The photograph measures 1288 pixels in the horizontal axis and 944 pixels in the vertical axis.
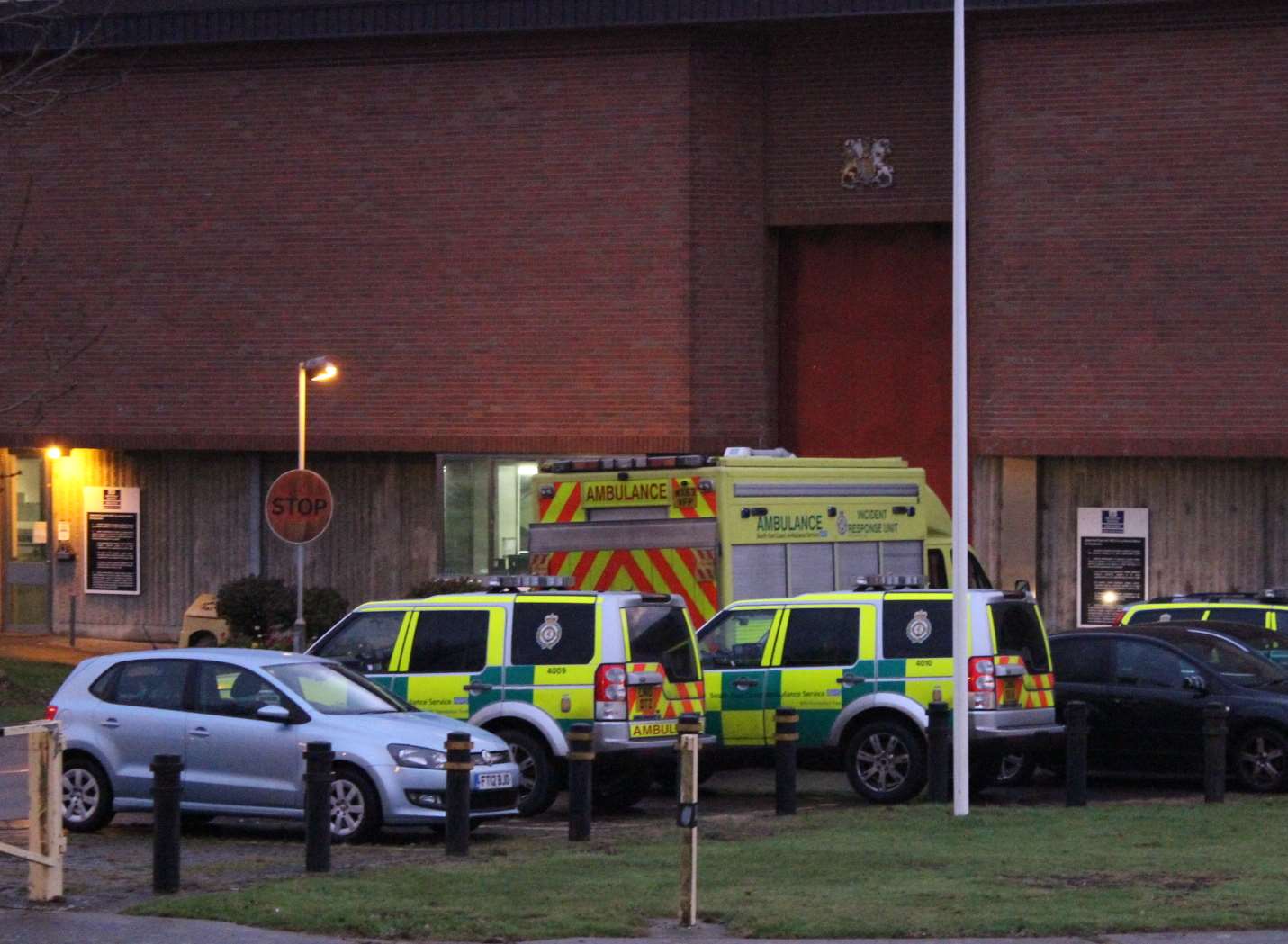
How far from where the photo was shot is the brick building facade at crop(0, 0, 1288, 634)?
30500mm

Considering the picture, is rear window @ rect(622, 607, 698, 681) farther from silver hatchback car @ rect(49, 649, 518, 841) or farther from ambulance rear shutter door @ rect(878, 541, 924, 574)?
ambulance rear shutter door @ rect(878, 541, 924, 574)

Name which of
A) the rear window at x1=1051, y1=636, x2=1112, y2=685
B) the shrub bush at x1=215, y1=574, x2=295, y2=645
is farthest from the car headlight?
the shrub bush at x1=215, y1=574, x2=295, y2=645

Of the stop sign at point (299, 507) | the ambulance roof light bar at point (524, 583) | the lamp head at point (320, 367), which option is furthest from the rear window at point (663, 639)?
the lamp head at point (320, 367)

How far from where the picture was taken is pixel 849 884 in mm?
12352

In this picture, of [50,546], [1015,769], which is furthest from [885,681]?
[50,546]

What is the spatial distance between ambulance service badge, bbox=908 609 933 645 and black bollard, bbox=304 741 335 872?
20.1 feet

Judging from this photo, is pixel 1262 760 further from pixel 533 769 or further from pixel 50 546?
pixel 50 546

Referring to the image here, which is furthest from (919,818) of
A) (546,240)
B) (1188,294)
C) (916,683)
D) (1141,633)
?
(546,240)

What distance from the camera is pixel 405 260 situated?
3375 centimetres

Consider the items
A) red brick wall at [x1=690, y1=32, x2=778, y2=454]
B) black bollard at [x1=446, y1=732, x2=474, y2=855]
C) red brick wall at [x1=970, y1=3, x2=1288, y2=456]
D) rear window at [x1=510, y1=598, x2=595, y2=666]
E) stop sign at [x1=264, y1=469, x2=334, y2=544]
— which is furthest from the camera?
red brick wall at [x1=690, y1=32, x2=778, y2=454]

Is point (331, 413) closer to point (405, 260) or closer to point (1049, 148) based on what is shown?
point (405, 260)

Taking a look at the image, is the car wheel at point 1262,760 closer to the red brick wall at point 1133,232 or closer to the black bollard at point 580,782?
the black bollard at point 580,782

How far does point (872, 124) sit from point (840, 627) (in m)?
16.9

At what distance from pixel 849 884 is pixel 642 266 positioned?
21024mm
